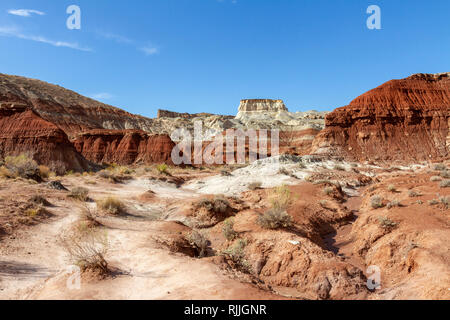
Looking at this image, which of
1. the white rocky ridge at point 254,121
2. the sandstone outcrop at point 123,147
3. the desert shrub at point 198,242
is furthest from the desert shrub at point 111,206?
the white rocky ridge at point 254,121

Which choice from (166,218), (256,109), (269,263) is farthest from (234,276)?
(256,109)

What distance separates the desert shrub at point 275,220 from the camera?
853cm

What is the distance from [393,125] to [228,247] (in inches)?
1274

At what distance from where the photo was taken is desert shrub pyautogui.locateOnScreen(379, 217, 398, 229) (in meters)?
8.20

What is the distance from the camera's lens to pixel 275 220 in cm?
860

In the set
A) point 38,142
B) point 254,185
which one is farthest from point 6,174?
point 38,142

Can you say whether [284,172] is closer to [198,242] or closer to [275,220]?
[275,220]

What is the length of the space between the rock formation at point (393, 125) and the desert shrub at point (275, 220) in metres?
24.3

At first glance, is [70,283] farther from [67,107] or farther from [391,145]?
[67,107]

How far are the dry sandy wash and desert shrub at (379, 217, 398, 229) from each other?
26 mm

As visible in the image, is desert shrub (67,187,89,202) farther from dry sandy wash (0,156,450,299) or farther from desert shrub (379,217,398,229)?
desert shrub (379,217,398,229)

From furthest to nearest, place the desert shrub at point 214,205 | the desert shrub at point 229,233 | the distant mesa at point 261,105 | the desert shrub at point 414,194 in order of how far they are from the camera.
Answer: the distant mesa at point 261,105
the desert shrub at point 214,205
the desert shrub at point 414,194
the desert shrub at point 229,233

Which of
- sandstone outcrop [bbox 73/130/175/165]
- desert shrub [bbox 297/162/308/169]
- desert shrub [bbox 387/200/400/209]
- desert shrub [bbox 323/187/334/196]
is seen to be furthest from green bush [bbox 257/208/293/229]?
sandstone outcrop [bbox 73/130/175/165]

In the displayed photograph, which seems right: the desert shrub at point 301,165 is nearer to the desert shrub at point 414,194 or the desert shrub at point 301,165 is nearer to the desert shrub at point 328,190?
the desert shrub at point 328,190
